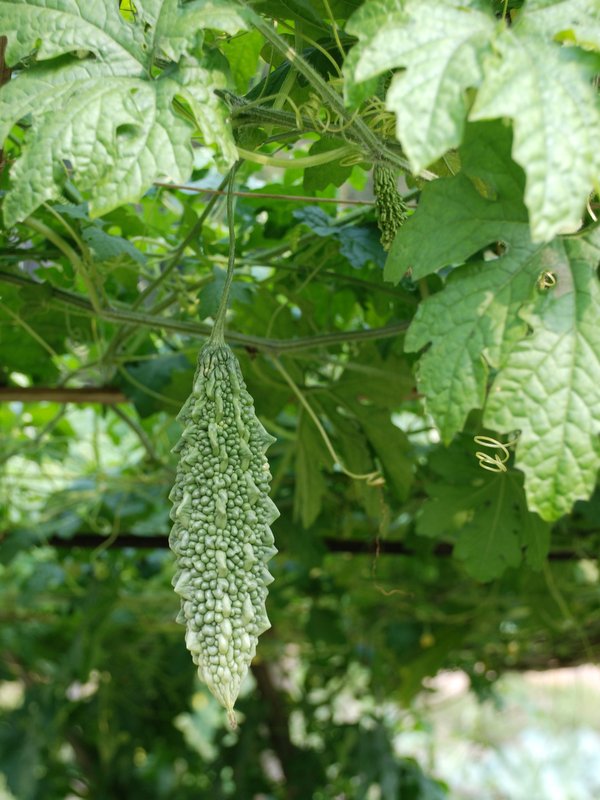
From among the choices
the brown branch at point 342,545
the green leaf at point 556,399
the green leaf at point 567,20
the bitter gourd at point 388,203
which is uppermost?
the green leaf at point 567,20

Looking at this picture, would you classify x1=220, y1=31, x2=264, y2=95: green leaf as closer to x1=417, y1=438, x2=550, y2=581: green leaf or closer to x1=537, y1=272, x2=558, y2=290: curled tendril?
x1=537, y1=272, x2=558, y2=290: curled tendril

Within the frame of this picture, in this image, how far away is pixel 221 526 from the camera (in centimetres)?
82

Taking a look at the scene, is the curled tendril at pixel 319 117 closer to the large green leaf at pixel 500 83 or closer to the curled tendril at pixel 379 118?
the curled tendril at pixel 379 118

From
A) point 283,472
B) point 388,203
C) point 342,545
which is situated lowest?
point 342,545

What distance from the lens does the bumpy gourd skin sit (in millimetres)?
805

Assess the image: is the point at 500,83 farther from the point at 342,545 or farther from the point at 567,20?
the point at 342,545

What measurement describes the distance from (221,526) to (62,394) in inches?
40.3

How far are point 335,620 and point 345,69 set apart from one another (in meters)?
2.23

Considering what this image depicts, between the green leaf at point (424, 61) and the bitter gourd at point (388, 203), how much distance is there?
275 mm

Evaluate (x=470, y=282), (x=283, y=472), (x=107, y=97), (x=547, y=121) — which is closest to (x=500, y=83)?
(x=547, y=121)

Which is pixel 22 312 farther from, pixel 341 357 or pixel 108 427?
pixel 108 427

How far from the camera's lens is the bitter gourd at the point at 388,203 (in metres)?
1.07

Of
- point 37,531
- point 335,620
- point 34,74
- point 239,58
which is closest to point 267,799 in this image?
point 335,620

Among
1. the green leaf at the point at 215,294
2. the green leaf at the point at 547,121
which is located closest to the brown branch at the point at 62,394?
the green leaf at the point at 215,294
